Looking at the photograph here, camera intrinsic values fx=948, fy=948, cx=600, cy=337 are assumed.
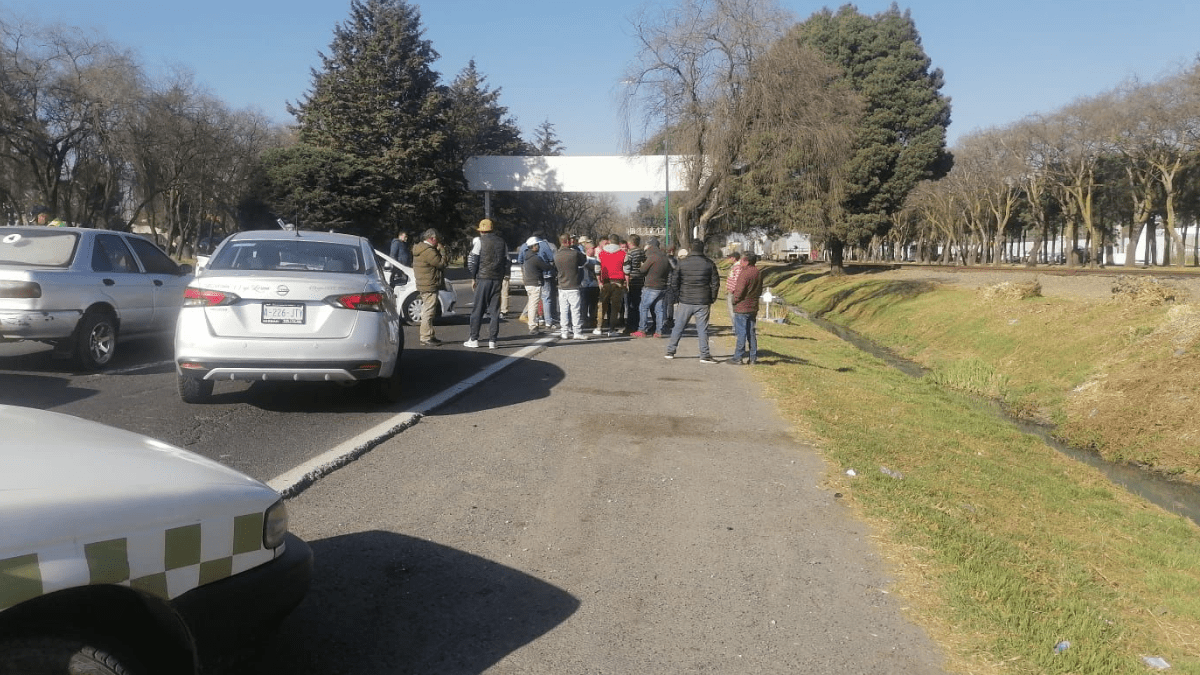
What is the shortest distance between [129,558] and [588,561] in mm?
2763

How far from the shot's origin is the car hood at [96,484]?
2.59 m

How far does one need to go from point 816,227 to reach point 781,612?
127 ft

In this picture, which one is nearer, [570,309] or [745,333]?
[745,333]

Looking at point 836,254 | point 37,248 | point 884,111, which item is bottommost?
point 836,254

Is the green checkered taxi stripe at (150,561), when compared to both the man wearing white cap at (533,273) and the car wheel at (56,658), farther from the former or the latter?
the man wearing white cap at (533,273)

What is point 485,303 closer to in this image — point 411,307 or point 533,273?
point 533,273

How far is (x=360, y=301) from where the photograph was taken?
8516mm

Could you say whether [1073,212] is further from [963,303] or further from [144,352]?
[144,352]

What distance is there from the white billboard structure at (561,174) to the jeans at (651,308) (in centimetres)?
2614

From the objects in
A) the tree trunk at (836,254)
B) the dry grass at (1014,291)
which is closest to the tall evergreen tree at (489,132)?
the tree trunk at (836,254)

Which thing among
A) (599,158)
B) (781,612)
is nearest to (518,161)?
(599,158)

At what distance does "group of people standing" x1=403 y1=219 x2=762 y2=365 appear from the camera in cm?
1360

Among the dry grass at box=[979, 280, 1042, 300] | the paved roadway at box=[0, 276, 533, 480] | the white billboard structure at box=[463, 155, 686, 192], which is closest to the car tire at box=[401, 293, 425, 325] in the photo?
the paved roadway at box=[0, 276, 533, 480]

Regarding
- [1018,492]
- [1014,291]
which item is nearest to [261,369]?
[1018,492]
